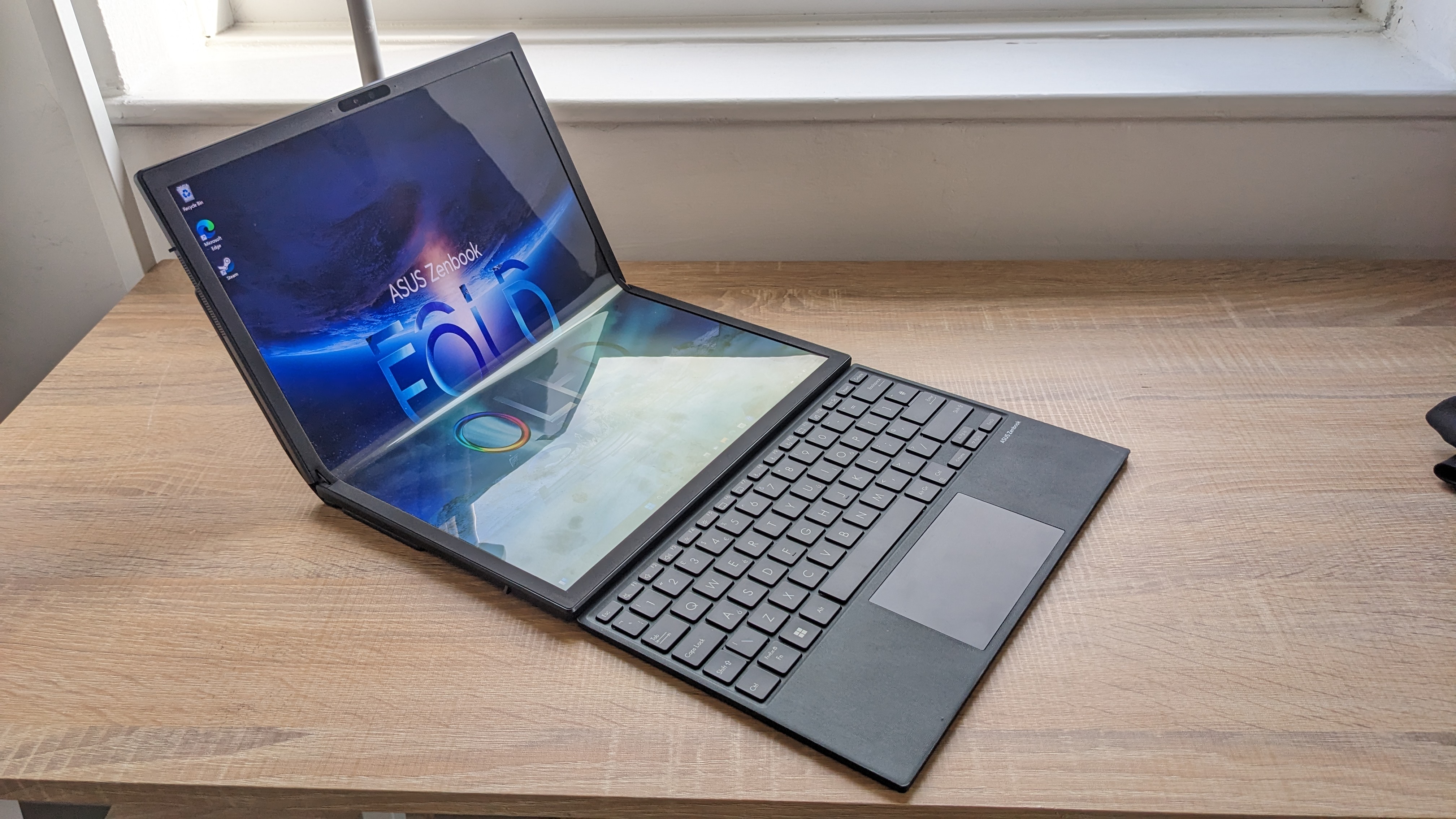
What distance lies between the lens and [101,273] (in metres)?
0.98

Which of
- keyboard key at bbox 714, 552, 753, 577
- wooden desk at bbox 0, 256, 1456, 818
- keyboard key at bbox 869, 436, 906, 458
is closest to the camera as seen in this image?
wooden desk at bbox 0, 256, 1456, 818

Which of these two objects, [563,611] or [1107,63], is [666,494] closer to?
[563,611]

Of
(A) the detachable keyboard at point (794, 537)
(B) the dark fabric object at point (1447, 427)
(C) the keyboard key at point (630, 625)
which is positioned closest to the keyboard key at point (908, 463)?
(A) the detachable keyboard at point (794, 537)

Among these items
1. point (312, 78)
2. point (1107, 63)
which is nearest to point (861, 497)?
point (1107, 63)

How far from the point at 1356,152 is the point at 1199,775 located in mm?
682

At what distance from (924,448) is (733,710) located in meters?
0.25

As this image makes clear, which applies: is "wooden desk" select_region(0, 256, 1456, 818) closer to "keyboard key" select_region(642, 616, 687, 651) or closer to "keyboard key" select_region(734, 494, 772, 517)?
"keyboard key" select_region(642, 616, 687, 651)

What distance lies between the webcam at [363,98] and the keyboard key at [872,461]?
0.41m

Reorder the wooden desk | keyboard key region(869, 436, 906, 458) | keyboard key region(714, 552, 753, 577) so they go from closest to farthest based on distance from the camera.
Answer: the wooden desk
keyboard key region(714, 552, 753, 577)
keyboard key region(869, 436, 906, 458)

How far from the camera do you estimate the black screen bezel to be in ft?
1.94

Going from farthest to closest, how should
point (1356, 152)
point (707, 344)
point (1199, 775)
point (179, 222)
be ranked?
point (1356, 152), point (707, 344), point (179, 222), point (1199, 775)

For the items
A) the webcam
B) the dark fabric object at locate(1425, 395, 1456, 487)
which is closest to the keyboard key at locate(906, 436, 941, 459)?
the dark fabric object at locate(1425, 395, 1456, 487)

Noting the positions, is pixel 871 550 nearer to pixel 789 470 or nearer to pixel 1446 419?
pixel 789 470

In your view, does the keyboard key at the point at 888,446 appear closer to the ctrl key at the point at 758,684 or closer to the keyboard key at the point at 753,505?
the keyboard key at the point at 753,505
